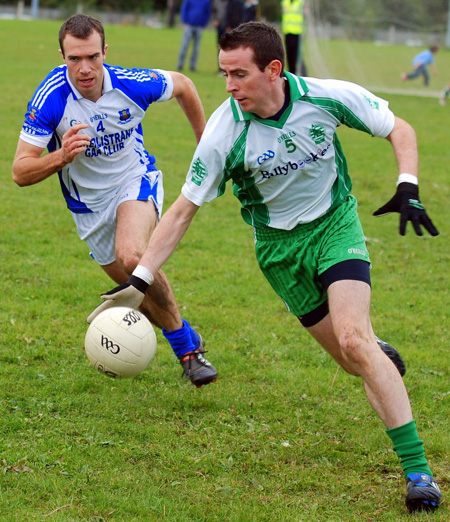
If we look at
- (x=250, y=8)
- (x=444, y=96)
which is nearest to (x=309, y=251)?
(x=444, y=96)

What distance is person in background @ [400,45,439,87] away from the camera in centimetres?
1997

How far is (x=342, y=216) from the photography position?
14.8 feet

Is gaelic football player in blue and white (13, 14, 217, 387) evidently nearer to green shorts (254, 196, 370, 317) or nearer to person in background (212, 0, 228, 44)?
green shorts (254, 196, 370, 317)

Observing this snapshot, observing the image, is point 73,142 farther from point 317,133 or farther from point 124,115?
point 317,133

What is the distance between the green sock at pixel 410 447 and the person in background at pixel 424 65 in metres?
17.3

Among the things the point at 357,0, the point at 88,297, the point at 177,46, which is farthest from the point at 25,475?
the point at 177,46

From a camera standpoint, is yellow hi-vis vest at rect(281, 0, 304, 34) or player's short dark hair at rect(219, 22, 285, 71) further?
yellow hi-vis vest at rect(281, 0, 304, 34)

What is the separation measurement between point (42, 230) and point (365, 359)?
5.75 metres

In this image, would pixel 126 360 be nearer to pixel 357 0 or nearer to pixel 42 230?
pixel 42 230

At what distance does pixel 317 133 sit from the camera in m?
4.38

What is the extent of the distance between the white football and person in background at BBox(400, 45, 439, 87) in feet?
55.9

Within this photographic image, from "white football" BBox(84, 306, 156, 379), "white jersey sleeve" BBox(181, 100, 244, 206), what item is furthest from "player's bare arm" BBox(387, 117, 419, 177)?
"white football" BBox(84, 306, 156, 379)

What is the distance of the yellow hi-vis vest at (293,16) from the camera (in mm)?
19344

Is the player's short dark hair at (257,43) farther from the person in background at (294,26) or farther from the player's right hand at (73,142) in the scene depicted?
the person in background at (294,26)
